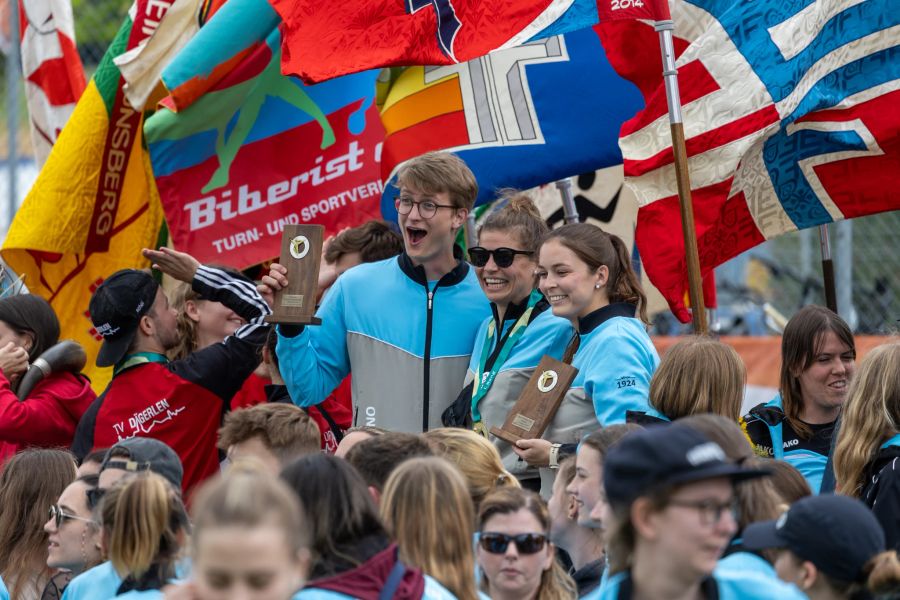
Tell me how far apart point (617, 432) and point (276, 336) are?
197cm

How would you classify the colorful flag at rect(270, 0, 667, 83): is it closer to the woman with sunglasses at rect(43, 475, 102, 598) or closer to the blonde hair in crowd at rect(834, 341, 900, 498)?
the blonde hair in crowd at rect(834, 341, 900, 498)

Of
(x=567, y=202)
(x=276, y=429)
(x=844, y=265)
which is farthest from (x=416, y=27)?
(x=844, y=265)

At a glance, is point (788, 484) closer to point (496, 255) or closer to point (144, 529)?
point (144, 529)

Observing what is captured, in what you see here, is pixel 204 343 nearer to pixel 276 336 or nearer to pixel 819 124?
pixel 276 336

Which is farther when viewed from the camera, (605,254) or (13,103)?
(13,103)

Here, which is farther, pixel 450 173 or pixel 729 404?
pixel 450 173

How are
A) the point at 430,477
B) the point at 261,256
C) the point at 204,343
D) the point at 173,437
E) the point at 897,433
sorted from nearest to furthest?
the point at 430,477
the point at 897,433
the point at 173,437
the point at 204,343
the point at 261,256

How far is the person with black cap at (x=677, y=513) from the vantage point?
2969 mm

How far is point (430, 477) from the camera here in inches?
146

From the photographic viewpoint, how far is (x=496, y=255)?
5516 millimetres

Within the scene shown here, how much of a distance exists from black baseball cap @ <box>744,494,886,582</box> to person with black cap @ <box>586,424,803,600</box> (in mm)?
192

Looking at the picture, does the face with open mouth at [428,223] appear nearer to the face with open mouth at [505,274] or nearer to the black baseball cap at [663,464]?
the face with open mouth at [505,274]

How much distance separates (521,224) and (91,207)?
3.28 m

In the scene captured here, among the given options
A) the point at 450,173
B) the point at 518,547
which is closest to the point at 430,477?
the point at 518,547
